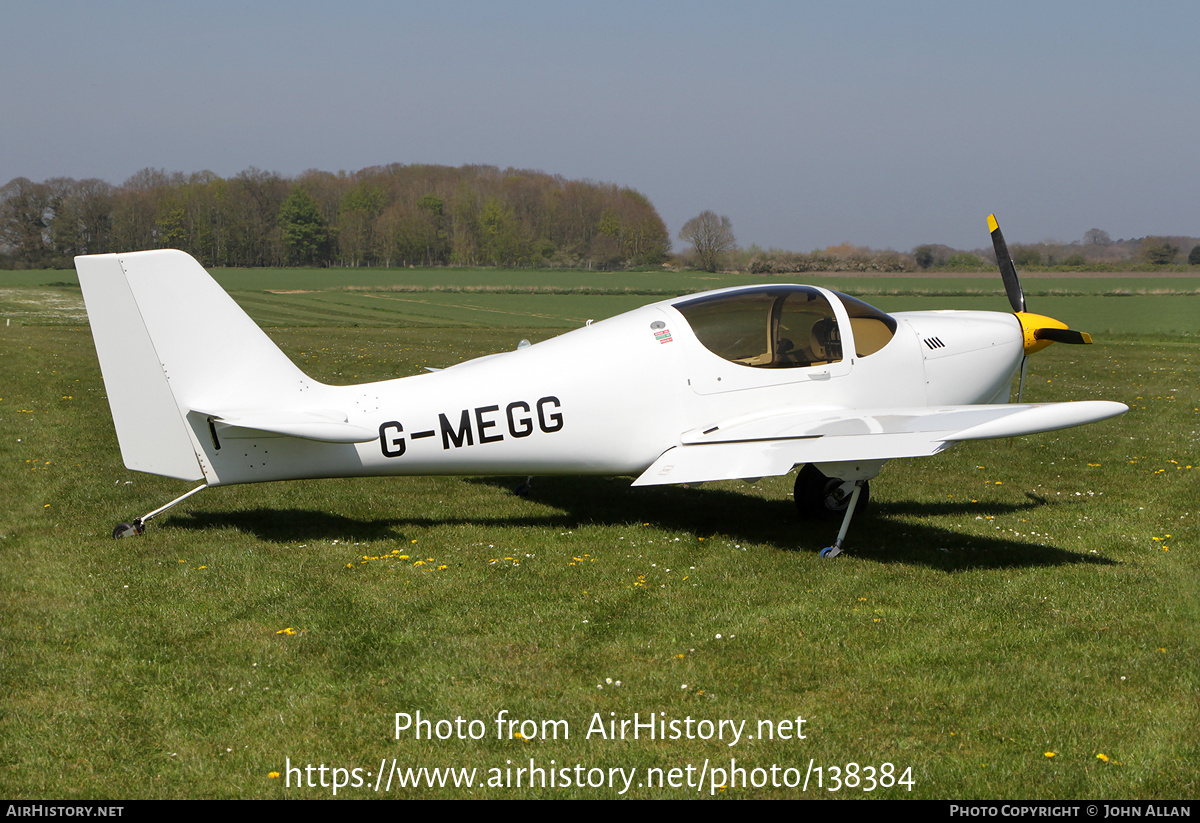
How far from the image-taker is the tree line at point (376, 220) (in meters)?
71.6

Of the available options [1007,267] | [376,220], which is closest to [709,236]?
[376,220]

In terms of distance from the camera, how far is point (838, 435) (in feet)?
24.2

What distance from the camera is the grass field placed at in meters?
4.27

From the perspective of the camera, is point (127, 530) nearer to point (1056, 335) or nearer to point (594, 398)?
point (594, 398)

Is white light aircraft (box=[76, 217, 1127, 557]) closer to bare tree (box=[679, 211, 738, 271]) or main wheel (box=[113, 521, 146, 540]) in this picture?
main wheel (box=[113, 521, 146, 540])

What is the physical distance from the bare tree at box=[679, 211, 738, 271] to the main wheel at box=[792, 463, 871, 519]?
256ft

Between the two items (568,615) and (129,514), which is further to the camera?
(129,514)

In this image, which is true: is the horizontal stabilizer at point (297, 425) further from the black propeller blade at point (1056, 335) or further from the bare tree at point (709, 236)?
the bare tree at point (709, 236)

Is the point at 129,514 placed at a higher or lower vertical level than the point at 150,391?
lower

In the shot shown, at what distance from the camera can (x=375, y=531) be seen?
8109mm

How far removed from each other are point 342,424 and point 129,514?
295 centimetres

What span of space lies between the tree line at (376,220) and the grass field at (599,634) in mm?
66187

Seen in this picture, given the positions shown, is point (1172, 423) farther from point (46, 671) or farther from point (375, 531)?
point (46, 671)
